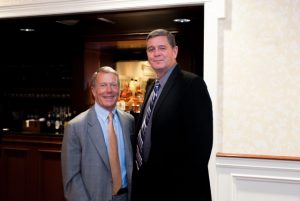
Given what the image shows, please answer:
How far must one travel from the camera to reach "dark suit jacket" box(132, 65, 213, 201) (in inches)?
71.4

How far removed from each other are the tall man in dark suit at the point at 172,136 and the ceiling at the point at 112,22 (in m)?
1.14

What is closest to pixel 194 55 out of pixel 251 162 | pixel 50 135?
pixel 251 162

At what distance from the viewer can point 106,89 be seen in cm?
193

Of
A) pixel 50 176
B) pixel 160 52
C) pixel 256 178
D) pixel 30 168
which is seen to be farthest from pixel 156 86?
pixel 30 168

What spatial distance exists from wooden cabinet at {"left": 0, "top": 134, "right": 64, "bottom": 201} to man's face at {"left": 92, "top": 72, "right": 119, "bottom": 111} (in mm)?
1995

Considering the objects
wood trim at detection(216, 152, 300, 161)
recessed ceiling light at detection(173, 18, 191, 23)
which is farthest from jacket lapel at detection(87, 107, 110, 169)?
recessed ceiling light at detection(173, 18, 191, 23)

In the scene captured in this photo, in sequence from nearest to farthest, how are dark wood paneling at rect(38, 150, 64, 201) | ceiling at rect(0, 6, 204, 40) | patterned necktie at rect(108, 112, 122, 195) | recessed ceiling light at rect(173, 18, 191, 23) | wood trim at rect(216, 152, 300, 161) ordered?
patterned necktie at rect(108, 112, 122, 195), wood trim at rect(216, 152, 300, 161), ceiling at rect(0, 6, 204, 40), recessed ceiling light at rect(173, 18, 191, 23), dark wood paneling at rect(38, 150, 64, 201)

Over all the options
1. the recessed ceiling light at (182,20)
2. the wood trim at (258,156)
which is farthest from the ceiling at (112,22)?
the wood trim at (258,156)

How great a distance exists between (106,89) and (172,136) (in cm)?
45

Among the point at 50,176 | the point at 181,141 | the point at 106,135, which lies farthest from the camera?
the point at 50,176

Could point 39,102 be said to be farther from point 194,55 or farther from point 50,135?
point 194,55

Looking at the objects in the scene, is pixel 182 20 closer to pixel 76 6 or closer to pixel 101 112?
pixel 76 6

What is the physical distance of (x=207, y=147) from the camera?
1.83 metres

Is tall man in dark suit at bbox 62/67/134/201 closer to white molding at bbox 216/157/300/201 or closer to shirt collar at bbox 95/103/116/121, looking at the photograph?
shirt collar at bbox 95/103/116/121
